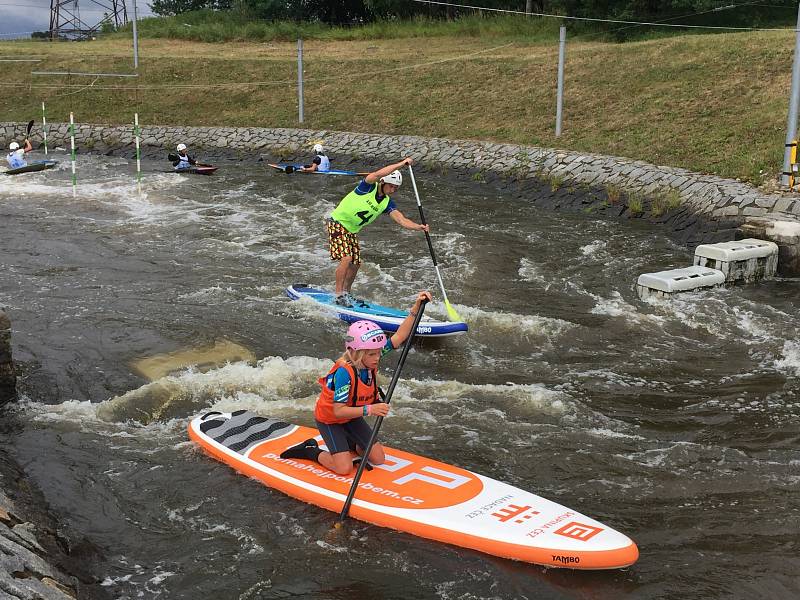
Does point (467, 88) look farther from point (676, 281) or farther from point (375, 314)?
point (375, 314)

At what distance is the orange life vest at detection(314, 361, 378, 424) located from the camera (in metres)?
6.06

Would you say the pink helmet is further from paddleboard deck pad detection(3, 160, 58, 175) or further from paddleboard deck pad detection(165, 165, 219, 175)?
paddleboard deck pad detection(3, 160, 58, 175)

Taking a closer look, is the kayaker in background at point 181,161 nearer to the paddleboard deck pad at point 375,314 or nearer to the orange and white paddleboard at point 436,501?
the paddleboard deck pad at point 375,314

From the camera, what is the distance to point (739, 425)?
24.5 ft

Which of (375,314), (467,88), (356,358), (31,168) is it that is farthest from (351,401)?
(467,88)

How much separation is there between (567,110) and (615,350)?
13205mm

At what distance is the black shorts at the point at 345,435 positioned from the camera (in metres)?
6.32

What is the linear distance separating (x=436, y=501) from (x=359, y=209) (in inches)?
189

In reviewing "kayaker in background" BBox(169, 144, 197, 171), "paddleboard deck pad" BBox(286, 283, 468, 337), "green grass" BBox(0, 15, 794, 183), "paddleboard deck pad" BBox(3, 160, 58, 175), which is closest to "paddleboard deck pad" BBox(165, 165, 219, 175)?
"kayaker in background" BBox(169, 144, 197, 171)

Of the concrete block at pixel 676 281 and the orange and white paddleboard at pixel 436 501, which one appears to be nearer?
the orange and white paddleboard at pixel 436 501

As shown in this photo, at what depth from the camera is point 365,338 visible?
19.4 feet

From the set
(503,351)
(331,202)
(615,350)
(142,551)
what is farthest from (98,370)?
(331,202)

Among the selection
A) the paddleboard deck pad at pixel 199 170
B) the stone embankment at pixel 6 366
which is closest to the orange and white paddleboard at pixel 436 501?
the stone embankment at pixel 6 366

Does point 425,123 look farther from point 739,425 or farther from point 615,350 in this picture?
point 739,425
